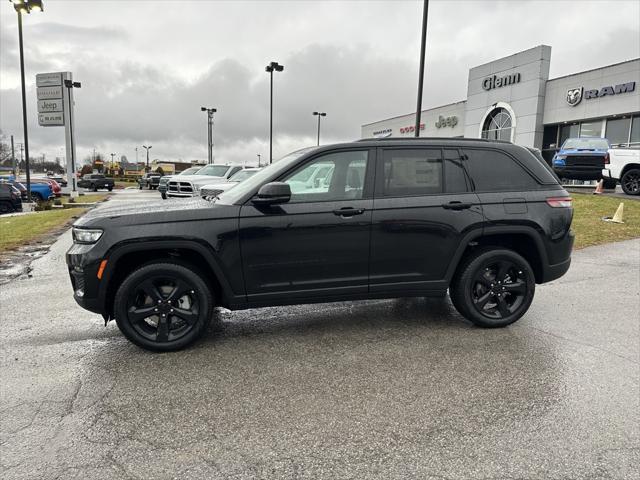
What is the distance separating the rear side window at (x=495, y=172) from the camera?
178 inches

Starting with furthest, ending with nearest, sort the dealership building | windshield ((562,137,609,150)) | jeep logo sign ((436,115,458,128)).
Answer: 1. jeep logo sign ((436,115,458,128))
2. the dealership building
3. windshield ((562,137,609,150))

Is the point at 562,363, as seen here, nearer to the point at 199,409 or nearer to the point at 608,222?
the point at 199,409

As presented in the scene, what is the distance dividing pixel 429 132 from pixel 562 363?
1549 inches

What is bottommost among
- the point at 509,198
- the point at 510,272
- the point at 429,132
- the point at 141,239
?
the point at 510,272

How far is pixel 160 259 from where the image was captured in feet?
13.0

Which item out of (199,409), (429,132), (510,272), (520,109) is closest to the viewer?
(199,409)

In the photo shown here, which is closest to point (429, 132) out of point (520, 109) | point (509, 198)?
point (520, 109)

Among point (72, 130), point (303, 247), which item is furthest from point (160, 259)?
point (72, 130)

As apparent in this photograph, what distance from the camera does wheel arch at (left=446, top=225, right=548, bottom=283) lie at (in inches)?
174

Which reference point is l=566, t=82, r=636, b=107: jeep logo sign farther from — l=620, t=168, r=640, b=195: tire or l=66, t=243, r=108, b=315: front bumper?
l=66, t=243, r=108, b=315: front bumper

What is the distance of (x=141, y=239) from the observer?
12.4 ft

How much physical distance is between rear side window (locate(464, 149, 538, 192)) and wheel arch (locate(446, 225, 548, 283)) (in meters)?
0.43

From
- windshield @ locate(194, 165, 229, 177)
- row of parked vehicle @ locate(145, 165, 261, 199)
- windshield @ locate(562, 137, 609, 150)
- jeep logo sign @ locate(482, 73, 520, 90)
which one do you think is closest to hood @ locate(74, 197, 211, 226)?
row of parked vehicle @ locate(145, 165, 261, 199)

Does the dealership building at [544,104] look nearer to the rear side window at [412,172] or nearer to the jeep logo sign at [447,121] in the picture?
the jeep logo sign at [447,121]
